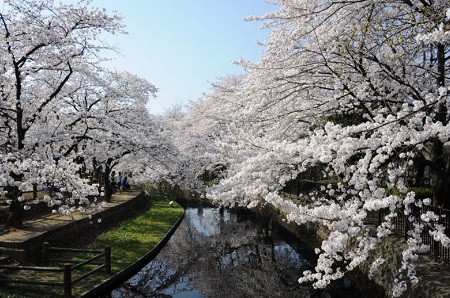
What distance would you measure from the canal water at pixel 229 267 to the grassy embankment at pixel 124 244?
27.7 inches

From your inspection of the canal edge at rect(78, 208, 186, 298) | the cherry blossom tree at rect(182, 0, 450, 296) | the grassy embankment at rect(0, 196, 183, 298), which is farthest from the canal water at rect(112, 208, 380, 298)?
the cherry blossom tree at rect(182, 0, 450, 296)

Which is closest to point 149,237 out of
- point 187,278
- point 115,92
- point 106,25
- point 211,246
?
point 211,246

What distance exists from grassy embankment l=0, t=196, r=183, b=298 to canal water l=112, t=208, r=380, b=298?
704 millimetres

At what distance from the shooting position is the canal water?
12445 mm

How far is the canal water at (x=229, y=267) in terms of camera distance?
12445 millimetres

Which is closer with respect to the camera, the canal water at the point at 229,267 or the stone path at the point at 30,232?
the stone path at the point at 30,232

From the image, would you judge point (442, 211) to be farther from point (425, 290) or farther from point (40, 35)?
point (40, 35)

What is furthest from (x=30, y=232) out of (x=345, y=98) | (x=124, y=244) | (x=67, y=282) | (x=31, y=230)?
(x=345, y=98)

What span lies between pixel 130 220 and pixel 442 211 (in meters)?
16.5

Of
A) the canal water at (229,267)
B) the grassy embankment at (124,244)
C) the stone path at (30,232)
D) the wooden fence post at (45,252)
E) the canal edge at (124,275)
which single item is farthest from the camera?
the canal water at (229,267)

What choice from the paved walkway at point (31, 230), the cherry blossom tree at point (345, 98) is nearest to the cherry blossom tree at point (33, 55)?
the paved walkway at point (31, 230)

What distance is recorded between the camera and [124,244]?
52.1 ft

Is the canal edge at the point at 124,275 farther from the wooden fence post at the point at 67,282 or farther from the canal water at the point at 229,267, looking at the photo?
the wooden fence post at the point at 67,282

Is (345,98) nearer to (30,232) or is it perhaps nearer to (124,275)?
(124,275)
